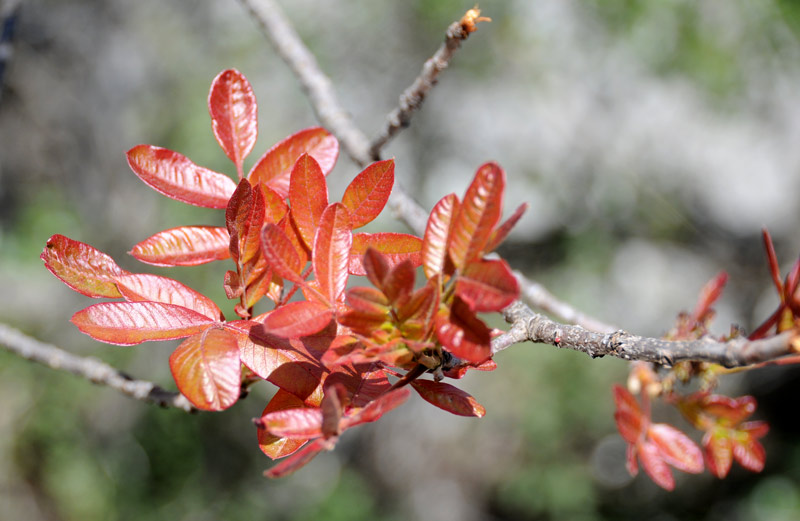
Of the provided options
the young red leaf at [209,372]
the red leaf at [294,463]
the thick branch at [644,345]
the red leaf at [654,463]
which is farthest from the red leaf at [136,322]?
the red leaf at [654,463]

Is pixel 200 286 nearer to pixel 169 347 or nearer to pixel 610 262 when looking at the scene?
pixel 169 347

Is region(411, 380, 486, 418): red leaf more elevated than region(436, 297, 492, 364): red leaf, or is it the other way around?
region(436, 297, 492, 364): red leaf

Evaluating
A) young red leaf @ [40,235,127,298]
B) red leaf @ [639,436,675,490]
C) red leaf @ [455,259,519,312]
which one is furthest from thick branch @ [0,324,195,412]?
red leaf @ [639,436,675,490]

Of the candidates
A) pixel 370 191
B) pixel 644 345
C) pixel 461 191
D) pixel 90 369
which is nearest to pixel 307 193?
pixel 370 191

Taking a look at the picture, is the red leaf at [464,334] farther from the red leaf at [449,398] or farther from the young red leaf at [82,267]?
the young red leaf at [82,267]

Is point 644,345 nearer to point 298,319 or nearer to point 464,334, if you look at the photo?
point 464,334

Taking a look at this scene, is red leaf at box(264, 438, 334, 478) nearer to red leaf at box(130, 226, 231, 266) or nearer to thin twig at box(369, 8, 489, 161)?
red leaf at box(130, 226, 231, 266)

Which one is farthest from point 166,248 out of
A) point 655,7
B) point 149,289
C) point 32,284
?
point 32,284
